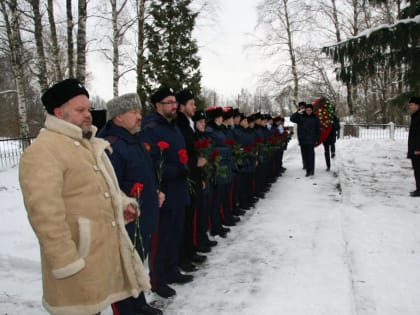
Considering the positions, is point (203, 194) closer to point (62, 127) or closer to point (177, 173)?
point (177, 173)

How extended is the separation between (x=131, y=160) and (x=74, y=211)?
3.10ft

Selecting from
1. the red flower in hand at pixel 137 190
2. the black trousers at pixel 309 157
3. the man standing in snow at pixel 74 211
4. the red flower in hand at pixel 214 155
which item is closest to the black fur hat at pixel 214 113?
the red flower in hand at pixel 214 155

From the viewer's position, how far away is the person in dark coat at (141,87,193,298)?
394 cm

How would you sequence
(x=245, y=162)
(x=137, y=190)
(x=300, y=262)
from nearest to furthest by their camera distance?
(x=137, y=190) < (x=300, y=262) < (x=245, y=162)

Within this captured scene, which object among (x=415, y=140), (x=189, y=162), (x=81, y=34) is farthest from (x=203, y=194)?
(x=81, y=34)

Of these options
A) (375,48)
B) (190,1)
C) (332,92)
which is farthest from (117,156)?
(332,92)

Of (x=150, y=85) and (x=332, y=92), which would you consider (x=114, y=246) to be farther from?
(x=332, y=92)

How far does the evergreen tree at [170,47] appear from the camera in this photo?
19.2m

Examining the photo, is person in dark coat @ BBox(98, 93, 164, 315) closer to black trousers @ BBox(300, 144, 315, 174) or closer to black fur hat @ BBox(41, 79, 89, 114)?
black fur hat @ BBox(41, 79, 89, 114)

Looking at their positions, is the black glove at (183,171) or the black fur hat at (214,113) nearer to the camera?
the black glove at (183,171)

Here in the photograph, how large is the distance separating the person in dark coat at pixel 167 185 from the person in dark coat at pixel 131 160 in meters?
0.69

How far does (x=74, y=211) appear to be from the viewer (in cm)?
215

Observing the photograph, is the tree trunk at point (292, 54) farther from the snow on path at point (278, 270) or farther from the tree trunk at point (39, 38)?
the snow on path at point (278, 270)

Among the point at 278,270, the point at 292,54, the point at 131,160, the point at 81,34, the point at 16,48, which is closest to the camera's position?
the point at 131,160
